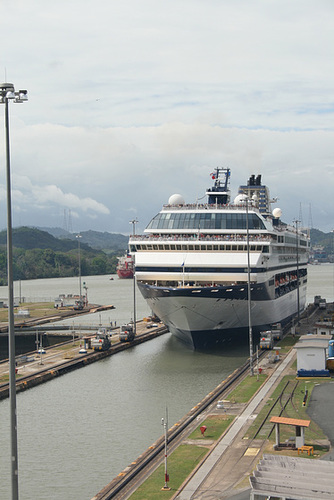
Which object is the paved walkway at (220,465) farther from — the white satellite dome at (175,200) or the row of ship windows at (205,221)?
the white satellite dome at (175,200)

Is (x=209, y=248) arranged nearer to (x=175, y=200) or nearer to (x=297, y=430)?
(x=175, y=200)

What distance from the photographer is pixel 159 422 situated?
1569 inches

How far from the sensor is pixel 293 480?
75.0ft

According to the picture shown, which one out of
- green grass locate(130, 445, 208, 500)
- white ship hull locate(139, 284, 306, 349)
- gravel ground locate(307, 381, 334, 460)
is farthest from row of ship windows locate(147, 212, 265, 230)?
green grass locate(130, 445, 208, 500)

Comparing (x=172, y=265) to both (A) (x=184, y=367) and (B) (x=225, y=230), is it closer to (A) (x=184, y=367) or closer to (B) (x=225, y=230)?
(B) (x=225, y=230)

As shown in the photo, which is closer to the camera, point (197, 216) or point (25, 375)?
point (25, 375)

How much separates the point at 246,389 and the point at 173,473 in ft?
58.0

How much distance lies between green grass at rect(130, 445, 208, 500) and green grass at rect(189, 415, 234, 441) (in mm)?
1813

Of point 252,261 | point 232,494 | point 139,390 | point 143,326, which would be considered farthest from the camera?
point 143,326

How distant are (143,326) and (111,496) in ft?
207

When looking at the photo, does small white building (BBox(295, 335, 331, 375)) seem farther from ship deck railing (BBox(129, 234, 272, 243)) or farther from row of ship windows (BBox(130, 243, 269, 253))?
ship deck railing (BBox(129, 234, 272, 243))

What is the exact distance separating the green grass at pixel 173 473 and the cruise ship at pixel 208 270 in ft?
91.6

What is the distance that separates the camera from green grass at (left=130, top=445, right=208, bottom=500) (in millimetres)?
25875

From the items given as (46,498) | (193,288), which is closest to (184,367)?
(193,288)
